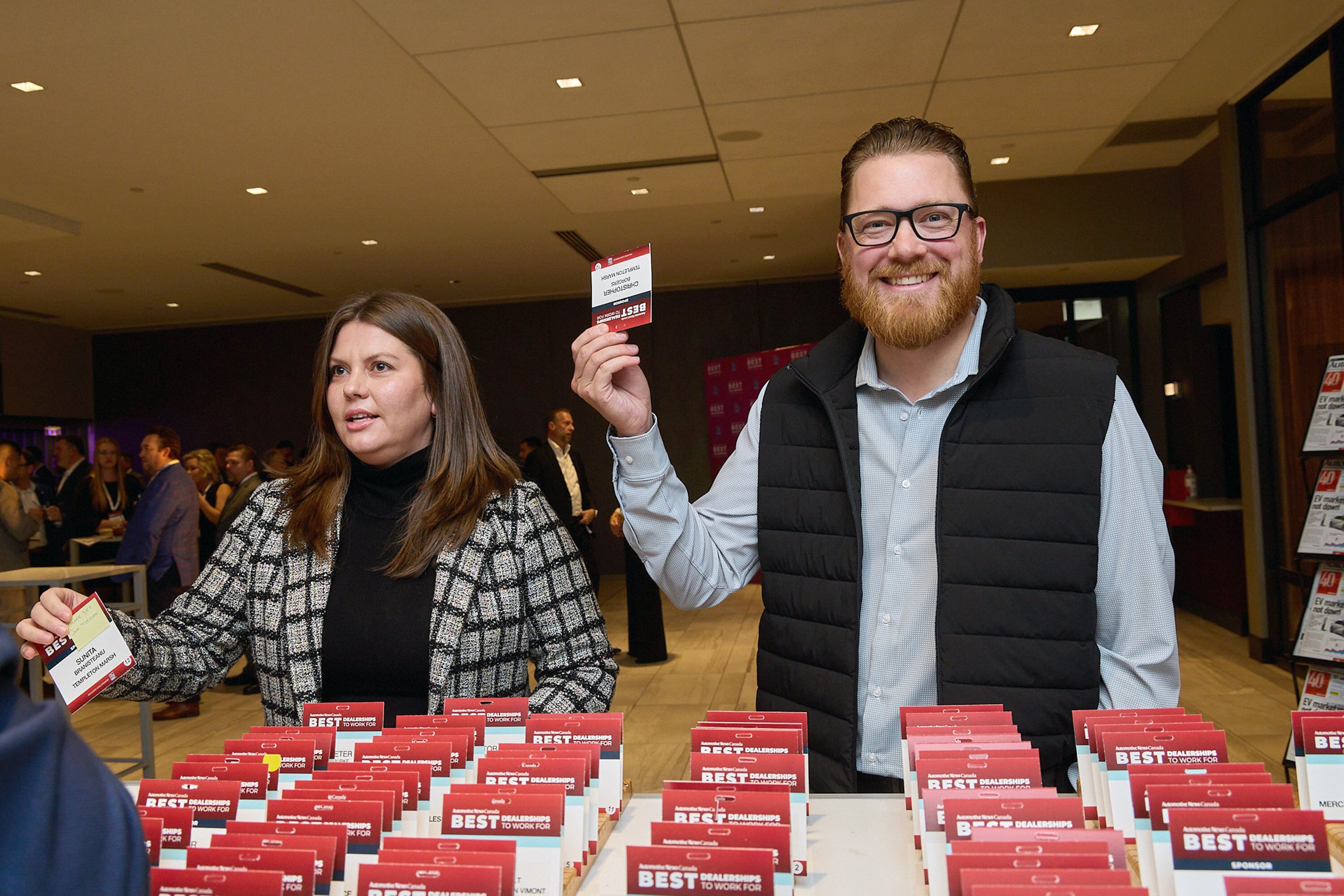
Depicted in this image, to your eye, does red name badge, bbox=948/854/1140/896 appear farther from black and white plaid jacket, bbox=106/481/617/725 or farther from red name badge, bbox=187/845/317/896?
black and white plaid jacket, bbox=106/481/617/725

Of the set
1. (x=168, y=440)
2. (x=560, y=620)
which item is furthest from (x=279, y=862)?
(x=168, y=440)

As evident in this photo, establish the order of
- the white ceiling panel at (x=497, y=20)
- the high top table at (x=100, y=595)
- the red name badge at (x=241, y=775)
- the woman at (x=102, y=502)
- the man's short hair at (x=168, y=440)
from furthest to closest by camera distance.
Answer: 1. the woman at (x=102, y=502)
2. the man's short hair at (x=168, y=440)
3. the high top table at (x=100, y=595)
4. the white ceiling panel at (x=497, y=20)
5. the red name badge at (x=241, y=775)

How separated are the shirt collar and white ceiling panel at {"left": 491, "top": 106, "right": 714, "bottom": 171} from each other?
4047 mm

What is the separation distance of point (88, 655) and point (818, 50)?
423 cm

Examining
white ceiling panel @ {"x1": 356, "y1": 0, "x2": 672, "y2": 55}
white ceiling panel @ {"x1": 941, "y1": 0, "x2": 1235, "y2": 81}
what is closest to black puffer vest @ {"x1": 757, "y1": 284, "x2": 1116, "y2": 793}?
white ceiling panel @ {"x1": 356, "y1": 0, "x2": 672, "y2": 55}

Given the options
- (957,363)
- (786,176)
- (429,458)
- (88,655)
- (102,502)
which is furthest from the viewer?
(102,502)

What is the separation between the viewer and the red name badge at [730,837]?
0.83 metres

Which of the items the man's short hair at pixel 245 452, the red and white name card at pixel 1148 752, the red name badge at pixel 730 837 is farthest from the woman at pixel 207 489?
the red and white name card at pixel 1148 752

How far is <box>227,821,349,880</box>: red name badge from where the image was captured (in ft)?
2.87

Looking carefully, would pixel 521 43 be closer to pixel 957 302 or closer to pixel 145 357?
pixel 957 302

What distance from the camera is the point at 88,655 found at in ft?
4.25

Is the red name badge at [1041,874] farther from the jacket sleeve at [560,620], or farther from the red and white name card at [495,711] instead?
the jacket sleeve at [560,620]

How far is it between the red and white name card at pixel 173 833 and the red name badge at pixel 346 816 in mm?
78

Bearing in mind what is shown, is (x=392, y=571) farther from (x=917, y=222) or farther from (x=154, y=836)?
(x=917, y=222)
